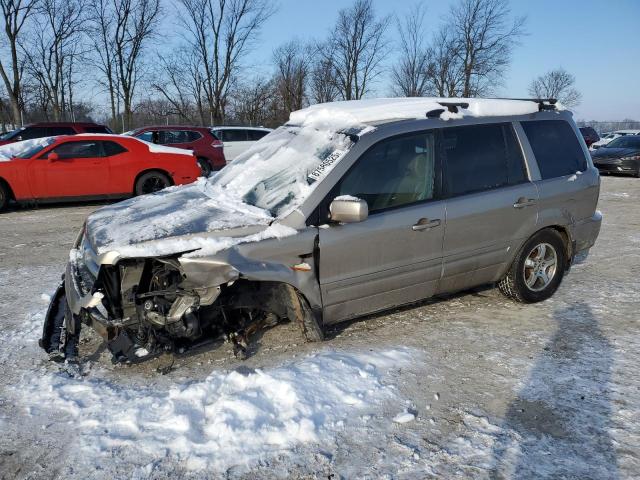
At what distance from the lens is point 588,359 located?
140 inches

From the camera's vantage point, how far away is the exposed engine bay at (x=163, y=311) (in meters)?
3.10

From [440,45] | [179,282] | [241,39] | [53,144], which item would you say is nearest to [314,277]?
[179,282]

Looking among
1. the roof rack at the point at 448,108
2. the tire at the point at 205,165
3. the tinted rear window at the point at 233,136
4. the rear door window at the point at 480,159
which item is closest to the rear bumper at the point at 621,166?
the tinted rear window at the point at 233,136

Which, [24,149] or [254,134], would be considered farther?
[254,134]

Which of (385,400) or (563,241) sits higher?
(563,241)

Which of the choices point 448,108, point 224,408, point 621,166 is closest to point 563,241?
point 448,108

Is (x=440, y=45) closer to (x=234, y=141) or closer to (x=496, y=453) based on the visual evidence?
(x=234, y=141)

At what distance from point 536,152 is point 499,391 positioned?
2.35 meters

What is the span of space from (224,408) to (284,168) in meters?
1.88

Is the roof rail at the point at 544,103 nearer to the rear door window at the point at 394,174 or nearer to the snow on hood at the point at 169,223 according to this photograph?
the rear door window at the point at 394,174

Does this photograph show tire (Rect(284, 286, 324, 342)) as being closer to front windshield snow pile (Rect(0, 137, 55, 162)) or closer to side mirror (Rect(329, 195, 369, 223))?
side mirror (Rect(329, 195, 369, 223))

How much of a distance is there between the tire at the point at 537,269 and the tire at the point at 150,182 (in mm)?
7796

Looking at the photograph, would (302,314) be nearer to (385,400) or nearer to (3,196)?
(385,400)

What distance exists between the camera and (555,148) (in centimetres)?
458
